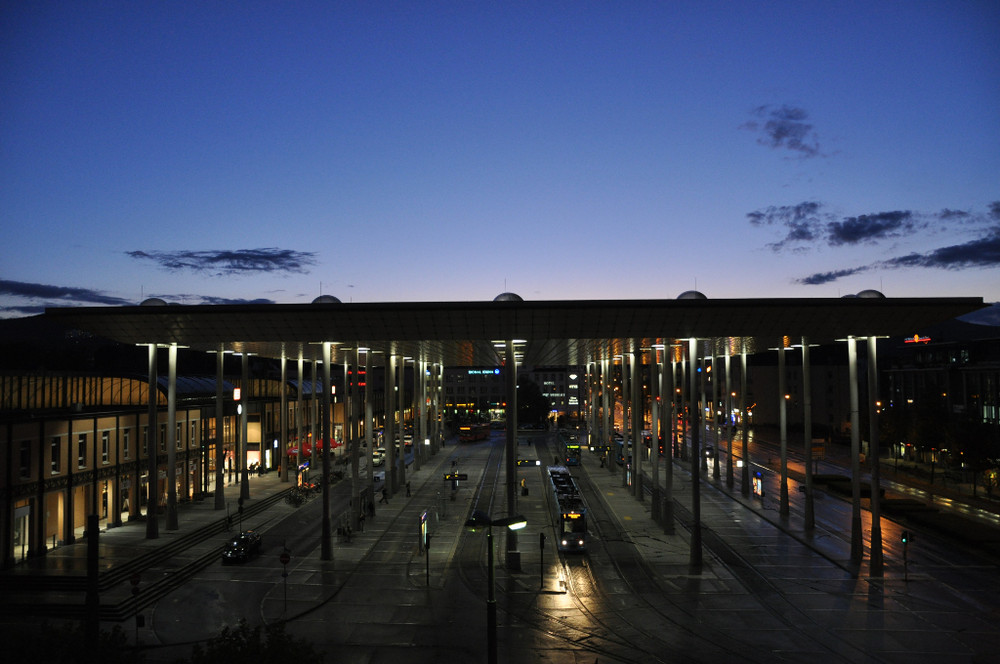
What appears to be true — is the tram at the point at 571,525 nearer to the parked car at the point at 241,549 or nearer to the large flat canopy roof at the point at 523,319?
the large flat canopy roof at the point at 523,319

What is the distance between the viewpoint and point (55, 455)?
1394 inches

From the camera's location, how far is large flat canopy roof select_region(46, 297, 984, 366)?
2864 cm

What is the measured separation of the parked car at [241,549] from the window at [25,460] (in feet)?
31.8

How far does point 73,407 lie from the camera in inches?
1601

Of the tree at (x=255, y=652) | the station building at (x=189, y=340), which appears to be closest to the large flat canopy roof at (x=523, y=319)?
the station building at (x=189, y=340)

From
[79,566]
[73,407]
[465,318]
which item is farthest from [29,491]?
[465,318]

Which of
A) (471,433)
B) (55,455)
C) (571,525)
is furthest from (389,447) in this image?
(471,433)

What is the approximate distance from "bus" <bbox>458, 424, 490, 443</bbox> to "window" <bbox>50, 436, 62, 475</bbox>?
76133mm

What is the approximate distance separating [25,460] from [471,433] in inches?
3146

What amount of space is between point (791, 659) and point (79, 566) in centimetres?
2896

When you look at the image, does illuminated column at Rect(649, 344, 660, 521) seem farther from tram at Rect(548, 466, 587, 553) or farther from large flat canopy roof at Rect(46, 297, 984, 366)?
large flat canopy roof at Rect(46, 297, 984, 366)

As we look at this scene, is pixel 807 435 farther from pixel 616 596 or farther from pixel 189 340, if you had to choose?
pixel 189 340

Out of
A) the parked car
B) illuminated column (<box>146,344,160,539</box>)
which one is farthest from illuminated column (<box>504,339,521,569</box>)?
illuminated column (<box>146,344,160,539</box>)

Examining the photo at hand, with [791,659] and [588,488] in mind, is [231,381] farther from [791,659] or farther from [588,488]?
[791,659]
